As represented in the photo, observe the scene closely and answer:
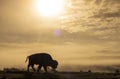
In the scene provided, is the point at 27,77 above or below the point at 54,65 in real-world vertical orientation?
below

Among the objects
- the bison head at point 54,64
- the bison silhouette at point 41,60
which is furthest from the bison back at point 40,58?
the bison head at point 54,64

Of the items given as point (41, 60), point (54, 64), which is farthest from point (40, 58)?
point (54, 64)

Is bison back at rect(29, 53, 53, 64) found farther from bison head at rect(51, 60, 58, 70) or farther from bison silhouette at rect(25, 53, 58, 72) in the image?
bison head at rect(51, 60, 58, 70)

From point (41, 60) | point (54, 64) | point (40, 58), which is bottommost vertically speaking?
point (54, 64)

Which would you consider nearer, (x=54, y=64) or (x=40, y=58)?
(x=40, y=58)

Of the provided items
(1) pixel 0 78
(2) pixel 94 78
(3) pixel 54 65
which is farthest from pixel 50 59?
(1) pixel 0 78

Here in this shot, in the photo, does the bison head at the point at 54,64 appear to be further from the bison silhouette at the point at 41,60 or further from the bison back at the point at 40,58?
the bison back at the point at 40,58

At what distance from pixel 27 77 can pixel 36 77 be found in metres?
0.77

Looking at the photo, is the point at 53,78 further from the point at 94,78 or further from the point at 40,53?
the point at 40,53

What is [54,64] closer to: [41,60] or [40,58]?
[41,60]

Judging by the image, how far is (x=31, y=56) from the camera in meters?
49.2

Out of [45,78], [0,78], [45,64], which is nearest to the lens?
[0,78]

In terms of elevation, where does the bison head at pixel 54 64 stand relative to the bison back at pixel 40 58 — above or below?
below

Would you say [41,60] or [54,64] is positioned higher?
[41,60]
